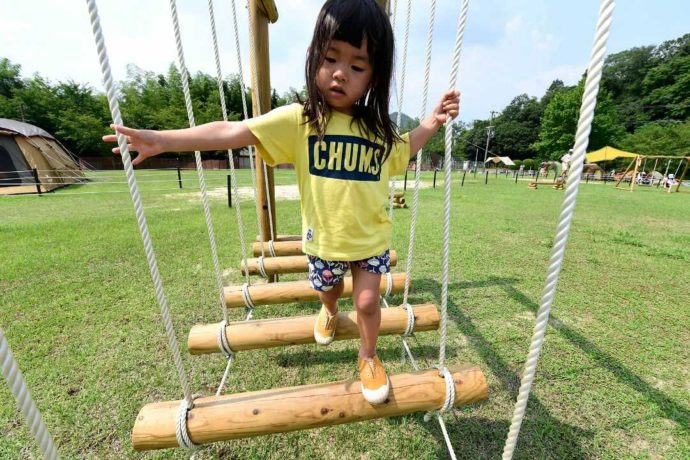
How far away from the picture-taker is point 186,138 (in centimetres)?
126

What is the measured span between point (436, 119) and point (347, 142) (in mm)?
502

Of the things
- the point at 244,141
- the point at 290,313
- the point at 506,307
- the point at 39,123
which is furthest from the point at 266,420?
the point at 39,123

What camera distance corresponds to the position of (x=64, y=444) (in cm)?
175

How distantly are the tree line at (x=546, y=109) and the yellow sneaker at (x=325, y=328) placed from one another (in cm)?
2873

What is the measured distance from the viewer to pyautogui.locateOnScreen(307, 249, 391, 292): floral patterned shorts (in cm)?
158

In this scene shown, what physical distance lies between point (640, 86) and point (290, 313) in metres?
68.2

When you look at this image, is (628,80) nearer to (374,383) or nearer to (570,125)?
(570,125)

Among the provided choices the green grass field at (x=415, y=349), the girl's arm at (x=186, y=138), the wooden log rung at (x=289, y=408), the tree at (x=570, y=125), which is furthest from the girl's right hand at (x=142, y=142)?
the tree at (x=570, y=125)

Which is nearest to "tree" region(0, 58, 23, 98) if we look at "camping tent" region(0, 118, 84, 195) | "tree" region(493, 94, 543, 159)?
"camping tent" region(0, 118, 84, 195)

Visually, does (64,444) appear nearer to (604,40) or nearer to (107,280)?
(107,280)

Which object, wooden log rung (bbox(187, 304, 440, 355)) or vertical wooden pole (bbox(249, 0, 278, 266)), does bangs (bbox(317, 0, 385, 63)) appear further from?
vertical wooden pole (bbox(249, 0, 278, 266))

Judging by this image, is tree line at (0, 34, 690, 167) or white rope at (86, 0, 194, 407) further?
tree line at (0, 34, 690, 167)

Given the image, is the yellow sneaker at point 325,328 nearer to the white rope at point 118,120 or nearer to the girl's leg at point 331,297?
the girl's leg at point 331,297

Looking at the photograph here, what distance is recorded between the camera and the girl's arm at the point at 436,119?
5.03 ft
